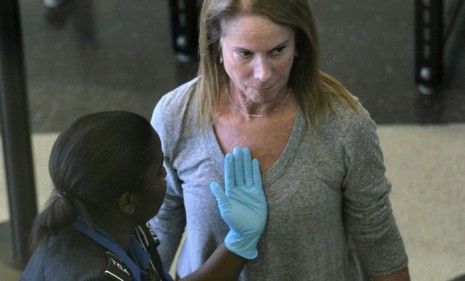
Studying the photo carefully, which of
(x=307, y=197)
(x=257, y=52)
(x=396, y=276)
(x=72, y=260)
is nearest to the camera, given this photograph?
(x=72, y=260)

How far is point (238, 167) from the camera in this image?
6.08ft

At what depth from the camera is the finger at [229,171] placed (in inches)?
72.9

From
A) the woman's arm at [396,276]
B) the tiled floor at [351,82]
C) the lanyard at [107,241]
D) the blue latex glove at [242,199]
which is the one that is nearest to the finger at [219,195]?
the blue latex glove at [242,199]

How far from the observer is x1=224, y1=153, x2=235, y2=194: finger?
1.85 meters

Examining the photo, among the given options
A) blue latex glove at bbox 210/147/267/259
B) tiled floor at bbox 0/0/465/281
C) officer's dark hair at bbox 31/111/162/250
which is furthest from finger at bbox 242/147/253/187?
tiled floor at bbox 0/0/465/281

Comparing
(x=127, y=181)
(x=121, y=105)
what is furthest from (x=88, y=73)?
(x=127, y=181)

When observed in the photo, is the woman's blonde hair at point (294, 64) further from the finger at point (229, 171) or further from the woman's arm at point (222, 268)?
the woman's arm at point (222, 268)

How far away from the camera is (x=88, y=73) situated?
489 cm

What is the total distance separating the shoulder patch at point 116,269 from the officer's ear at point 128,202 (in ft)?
0.25

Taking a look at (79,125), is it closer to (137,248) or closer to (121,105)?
(137,248)

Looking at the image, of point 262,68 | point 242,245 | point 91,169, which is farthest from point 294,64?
point 91,169

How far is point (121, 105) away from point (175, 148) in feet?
8.77

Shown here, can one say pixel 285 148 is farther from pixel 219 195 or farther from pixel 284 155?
pixel 219 195

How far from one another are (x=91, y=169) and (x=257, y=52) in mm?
357
